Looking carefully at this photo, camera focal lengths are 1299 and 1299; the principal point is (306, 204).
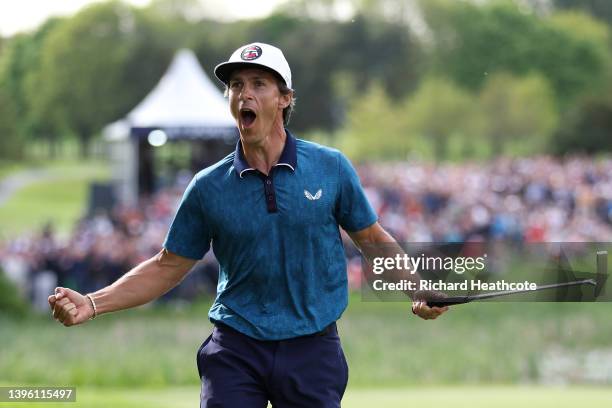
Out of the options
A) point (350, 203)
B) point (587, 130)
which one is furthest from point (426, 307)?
point (587, 130)

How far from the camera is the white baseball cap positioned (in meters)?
4.89

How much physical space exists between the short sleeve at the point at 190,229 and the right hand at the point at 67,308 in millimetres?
445

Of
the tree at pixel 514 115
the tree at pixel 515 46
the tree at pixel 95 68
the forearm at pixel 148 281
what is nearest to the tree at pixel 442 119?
the tree at pixel 514 115

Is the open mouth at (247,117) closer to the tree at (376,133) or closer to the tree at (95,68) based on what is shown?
the tree at (95,68)

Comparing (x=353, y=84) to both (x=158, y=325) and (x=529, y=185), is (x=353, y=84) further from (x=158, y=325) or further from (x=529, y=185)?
(x=158, y=325)

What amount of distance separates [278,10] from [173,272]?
67.8 m

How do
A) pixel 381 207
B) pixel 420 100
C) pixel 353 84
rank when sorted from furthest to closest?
pixel 353 84, pixel 420 100, pixel 381 207

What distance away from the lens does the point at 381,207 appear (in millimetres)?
28812

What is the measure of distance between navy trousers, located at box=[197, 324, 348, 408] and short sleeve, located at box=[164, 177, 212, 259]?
39 centimetres

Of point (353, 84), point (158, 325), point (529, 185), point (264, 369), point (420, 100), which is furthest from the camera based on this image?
point (353, 84)

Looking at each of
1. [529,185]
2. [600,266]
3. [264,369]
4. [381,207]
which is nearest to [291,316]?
[264,369]

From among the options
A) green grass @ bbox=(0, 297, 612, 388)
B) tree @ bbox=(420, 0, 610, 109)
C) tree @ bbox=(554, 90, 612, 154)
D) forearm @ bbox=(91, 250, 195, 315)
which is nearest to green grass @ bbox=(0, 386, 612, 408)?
green grass @ bbox=(0, 297, 612, 388)

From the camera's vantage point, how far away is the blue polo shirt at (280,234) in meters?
4.95

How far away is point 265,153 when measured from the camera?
502 cm
